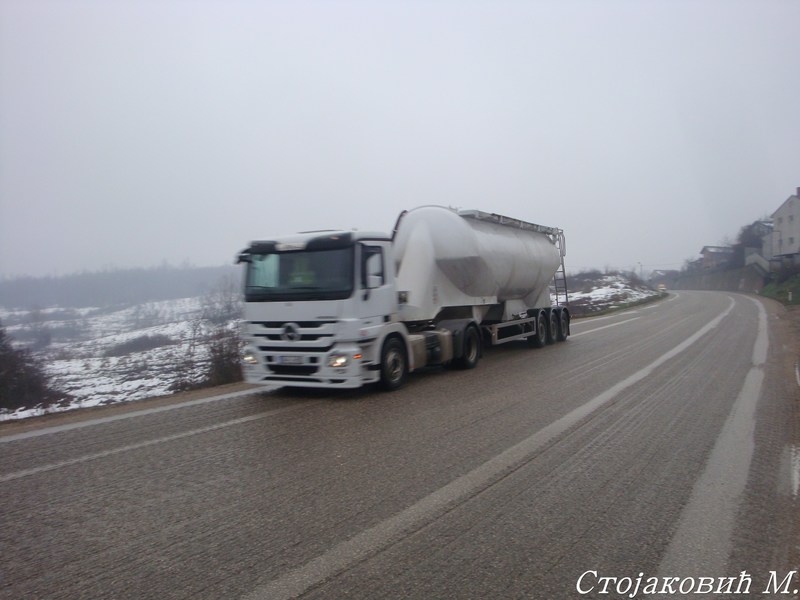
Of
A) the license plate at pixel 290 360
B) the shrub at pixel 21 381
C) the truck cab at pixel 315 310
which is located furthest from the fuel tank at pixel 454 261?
the shrub at pixel 21 381

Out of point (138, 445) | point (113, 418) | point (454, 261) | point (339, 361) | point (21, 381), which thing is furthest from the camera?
point (21, 381)

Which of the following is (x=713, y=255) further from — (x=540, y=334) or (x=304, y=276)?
(x=304, y=276)

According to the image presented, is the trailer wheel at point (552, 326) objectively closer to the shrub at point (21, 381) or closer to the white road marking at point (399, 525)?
the white road marking at point (399, 525)

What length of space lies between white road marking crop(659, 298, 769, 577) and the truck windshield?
5.53m

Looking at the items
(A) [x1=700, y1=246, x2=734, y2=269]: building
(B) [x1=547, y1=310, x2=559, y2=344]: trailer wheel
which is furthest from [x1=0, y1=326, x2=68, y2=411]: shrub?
(A) [x1=700, y1=246, x2=734, y2=269]: building

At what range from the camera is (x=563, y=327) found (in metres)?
18.8

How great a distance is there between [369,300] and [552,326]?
407 inches

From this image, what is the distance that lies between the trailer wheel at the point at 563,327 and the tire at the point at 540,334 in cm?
112

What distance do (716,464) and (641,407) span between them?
2582 millimetres

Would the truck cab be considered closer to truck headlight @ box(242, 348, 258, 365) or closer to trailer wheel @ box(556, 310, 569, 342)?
truck headlight @ box(242, 348, 258, 365)

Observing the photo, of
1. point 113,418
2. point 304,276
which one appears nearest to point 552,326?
point 304,276

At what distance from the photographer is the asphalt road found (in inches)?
140

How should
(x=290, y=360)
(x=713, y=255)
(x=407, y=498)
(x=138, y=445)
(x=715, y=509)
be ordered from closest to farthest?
(x=715, y=509)
(x=407, y=498)
(x=138, y=445)
(x=290, y=360)
(x=713, y=255)

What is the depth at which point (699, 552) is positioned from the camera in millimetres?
3883
